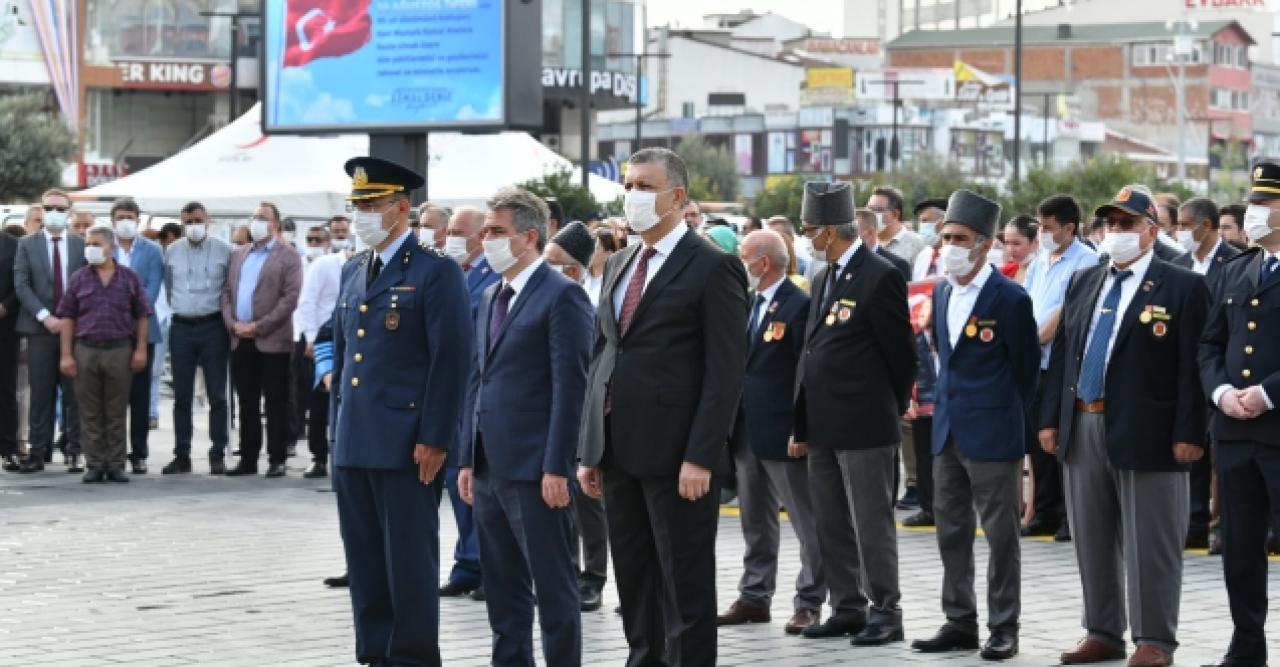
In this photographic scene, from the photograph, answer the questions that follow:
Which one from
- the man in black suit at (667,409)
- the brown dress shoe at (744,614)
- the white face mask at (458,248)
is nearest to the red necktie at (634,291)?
the man in black suit at (667,409)

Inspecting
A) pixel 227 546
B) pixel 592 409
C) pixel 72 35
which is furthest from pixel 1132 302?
pixel 72 35

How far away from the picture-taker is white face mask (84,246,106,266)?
17859 mm

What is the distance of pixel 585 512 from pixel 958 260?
268cm

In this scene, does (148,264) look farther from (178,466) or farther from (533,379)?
(533,379)

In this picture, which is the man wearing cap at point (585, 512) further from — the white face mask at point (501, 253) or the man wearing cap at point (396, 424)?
the man wearing cap at point (396, 424)

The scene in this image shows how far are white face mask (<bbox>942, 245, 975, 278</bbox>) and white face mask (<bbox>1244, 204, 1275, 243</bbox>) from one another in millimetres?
1320

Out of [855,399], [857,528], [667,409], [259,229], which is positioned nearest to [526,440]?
[667,409]

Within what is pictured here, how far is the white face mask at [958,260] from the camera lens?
10539mm

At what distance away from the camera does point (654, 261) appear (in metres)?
8.74

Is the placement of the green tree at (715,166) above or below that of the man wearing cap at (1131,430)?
above

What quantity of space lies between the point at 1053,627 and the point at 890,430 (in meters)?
1.38

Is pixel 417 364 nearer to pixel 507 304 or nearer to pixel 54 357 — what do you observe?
pixel 507 304

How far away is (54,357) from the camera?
18703 millimetres

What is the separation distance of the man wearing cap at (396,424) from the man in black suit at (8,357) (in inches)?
407
